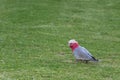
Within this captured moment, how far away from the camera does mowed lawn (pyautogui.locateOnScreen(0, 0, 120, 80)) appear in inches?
277

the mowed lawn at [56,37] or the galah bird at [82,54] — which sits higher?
the galah bird at [82,54]

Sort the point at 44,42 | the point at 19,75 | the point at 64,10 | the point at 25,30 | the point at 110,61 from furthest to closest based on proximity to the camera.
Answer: the point at 64,10 → the point at 25,30 → the point at 44,42 → the point at 110,61 → the point at 19,75

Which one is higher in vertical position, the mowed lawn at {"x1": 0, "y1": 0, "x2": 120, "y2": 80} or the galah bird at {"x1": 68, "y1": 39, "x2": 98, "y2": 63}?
the galah bird at {"x1": 68, "y1": 39, "x2": 98, "y2": 63}

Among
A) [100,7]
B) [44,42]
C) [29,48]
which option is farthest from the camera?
[100,7]

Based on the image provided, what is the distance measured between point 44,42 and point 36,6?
7.43 metres

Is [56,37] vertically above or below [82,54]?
below

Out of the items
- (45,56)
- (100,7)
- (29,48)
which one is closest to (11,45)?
(29,48)

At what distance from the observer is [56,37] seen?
10758 mm

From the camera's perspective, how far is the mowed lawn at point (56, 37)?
702 centimetres

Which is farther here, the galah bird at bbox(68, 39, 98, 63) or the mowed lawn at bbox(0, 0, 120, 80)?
the galah bird at bbox(68, 39, 98, 63)

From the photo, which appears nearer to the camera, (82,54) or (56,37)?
(82,54)

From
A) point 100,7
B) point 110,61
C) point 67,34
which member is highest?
point 110,61

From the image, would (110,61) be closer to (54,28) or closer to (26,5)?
(54,28)

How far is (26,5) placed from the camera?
1725 cm
